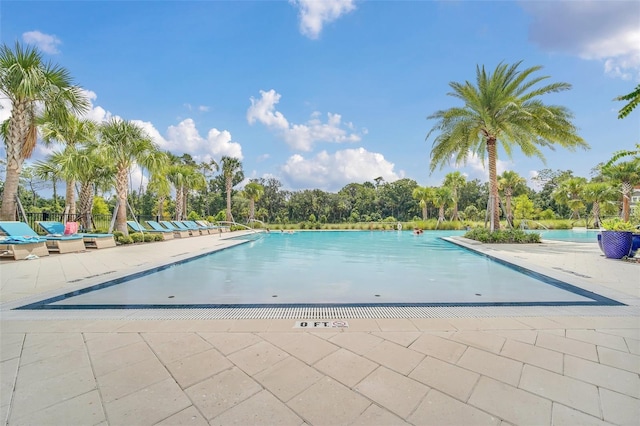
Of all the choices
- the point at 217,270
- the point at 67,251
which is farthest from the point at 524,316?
the point at 67,251

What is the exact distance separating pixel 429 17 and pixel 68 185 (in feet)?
50.9

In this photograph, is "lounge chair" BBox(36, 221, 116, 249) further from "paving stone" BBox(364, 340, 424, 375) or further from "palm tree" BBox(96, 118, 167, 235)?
"paving stone" BBox(364, 340, 424, 375)

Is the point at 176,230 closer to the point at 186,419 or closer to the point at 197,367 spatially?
the point at 197,367

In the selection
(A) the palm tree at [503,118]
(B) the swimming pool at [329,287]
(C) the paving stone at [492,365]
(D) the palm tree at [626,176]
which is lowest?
(B) the swimming pool at [329,287]

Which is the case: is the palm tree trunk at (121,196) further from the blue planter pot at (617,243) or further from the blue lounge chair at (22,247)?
the blue planter pot at (617,243)

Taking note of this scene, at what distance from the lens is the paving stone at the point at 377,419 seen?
1616 mm

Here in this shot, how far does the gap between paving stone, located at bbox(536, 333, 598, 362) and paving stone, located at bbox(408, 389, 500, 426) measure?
132cm

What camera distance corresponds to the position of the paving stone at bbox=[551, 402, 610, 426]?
1.60m

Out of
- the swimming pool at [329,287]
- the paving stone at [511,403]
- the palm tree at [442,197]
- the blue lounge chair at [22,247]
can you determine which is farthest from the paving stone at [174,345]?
the palm tree at [442,197]

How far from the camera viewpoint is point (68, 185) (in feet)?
41.3

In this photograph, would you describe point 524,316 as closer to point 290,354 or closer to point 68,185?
point 290,354

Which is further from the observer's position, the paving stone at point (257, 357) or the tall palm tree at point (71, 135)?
the tall palm tree at point (71, 135)

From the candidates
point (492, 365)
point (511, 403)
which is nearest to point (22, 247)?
point (492, 365)

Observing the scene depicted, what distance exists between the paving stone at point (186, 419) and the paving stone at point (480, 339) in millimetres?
2129
